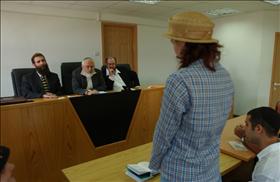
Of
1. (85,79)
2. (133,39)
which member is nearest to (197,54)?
(85,79)

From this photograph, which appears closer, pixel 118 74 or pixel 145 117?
pixel 145 117

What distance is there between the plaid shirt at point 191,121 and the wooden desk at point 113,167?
1.23ft

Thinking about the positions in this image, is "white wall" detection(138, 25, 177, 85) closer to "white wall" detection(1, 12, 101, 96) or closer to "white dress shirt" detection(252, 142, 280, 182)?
"white wall" detection(1, 12, 101, 96)

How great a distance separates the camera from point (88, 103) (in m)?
2.18

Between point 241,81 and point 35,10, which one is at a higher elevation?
point 35,10

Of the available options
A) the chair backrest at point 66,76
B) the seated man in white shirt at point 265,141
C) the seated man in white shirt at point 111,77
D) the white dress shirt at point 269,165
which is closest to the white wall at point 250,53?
the seated man in white shirt at point 111,77

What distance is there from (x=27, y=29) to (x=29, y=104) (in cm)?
295

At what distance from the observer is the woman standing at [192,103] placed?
89cm

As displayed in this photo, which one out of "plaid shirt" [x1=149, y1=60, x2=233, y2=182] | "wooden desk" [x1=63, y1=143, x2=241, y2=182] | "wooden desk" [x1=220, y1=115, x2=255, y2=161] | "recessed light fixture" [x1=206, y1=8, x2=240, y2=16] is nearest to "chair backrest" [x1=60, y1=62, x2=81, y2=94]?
"wooden desk" [x1=63, y1=143, x2=241, y2=182]

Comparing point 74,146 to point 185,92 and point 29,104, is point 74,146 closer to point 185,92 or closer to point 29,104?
point 29,104

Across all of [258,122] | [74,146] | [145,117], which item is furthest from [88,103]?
[258,122]

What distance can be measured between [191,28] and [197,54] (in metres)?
0.11

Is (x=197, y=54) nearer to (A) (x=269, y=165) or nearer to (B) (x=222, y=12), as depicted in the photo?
(A) (x=269, y=165)

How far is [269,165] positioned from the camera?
4.17 ft
